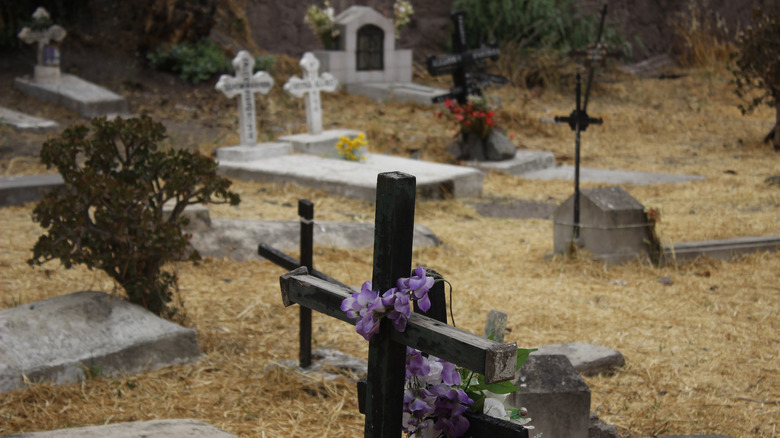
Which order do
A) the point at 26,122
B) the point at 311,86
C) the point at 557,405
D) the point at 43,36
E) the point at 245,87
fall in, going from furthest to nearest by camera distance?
the point at 43,36
the point at 26,122
the point at 311,86
the point at 245,87
the point at 557,405

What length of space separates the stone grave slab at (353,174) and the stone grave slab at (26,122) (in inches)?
113

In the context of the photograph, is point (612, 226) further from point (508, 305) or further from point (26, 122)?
point (26, 122)

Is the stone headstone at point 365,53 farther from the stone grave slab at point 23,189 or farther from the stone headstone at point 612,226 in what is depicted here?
the stone headstone at point 612,226

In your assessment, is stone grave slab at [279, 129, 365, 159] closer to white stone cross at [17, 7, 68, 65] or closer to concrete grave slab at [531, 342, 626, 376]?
white stone cross at [17, 7, 68, 65]

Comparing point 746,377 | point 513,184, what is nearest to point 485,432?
point 746,377

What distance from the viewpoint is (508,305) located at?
492 cm

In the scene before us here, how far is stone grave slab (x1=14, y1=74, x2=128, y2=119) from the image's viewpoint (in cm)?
1138

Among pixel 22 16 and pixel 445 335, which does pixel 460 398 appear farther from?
pixel 22 16

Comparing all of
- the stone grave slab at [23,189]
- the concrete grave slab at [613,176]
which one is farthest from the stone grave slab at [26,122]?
the concrete grave slab at [613,176]

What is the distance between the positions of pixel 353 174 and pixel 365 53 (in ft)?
21.6

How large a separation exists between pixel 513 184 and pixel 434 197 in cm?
162

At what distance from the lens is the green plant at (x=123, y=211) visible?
3838 mm

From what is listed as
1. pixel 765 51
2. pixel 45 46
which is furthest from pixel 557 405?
pixel 45 46

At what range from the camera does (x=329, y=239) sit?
6.20 meters
